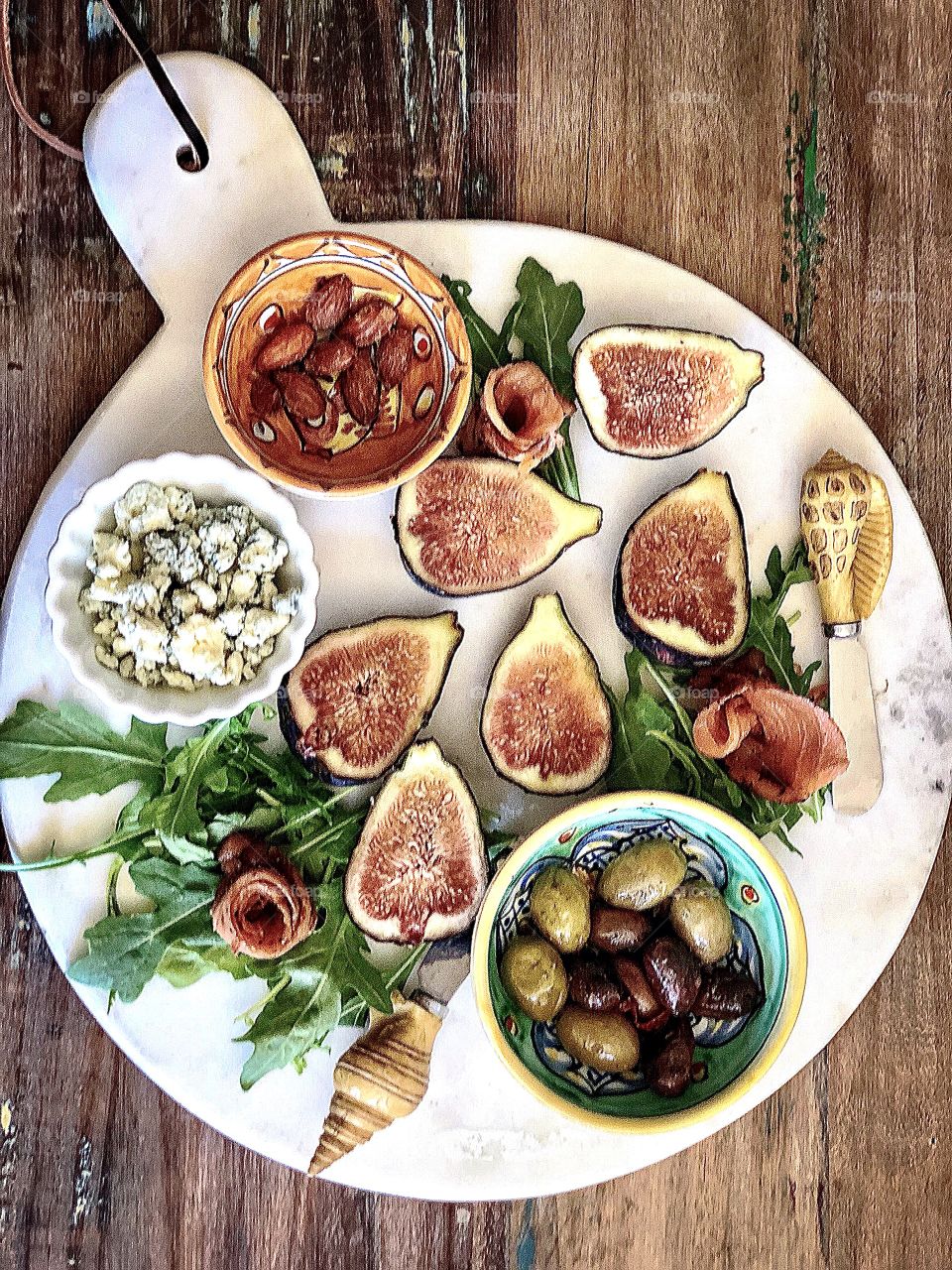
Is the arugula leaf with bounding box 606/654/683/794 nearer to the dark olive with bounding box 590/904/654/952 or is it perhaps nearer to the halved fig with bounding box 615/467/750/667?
the halved fig with bounding box 615/467/750/667

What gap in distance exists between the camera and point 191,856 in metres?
1.56

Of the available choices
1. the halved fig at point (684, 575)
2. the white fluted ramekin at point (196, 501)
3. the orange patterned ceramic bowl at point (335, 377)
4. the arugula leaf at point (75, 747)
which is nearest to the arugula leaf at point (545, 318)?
the orange patterned ceramic bowl at point (335, 377)

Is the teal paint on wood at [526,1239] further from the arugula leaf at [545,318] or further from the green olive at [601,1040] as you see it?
the arugula leaf at [545,318]

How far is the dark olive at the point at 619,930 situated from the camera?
4.99 ft

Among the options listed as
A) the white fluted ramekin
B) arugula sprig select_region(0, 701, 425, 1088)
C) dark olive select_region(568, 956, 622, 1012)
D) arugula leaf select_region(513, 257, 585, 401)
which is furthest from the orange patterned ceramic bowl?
dark olive select_region(568, 956, 622, 1012)

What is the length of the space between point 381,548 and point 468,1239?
118 centimetres

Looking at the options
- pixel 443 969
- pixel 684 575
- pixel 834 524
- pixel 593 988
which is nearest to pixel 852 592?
pixel 834 524

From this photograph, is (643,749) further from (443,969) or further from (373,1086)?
(373,1086)

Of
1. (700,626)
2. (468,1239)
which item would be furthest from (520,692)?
(468,1239)

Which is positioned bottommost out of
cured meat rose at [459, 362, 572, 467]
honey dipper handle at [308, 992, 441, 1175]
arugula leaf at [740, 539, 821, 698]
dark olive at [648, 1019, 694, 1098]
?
honey dipper handle at [308, 992, 441, 1175]

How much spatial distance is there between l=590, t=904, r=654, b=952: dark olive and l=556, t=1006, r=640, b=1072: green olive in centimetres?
10

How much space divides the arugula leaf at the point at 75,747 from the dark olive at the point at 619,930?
0.71 meters

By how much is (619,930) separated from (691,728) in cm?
34

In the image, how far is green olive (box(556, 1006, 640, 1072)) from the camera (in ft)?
4.81
